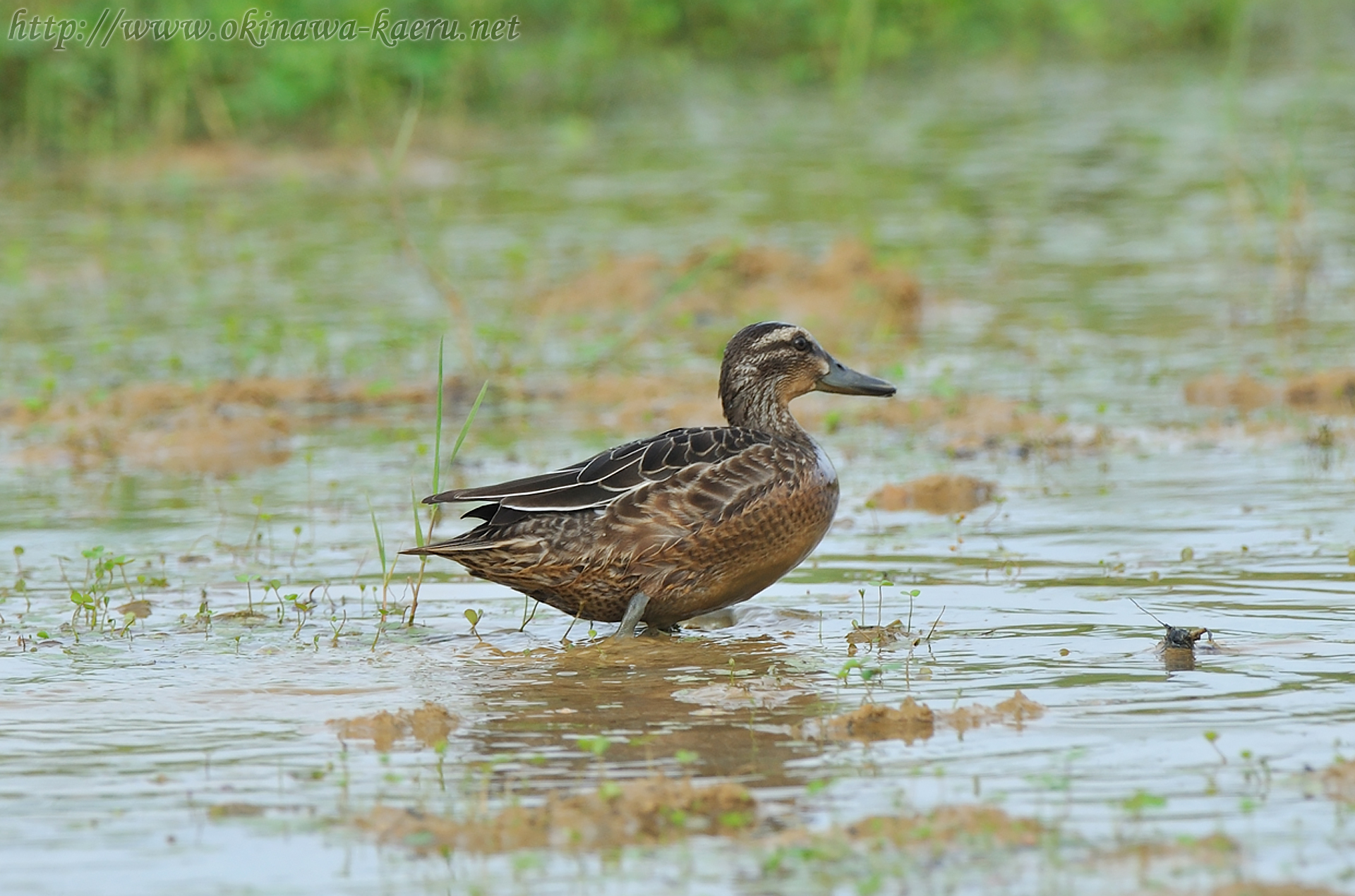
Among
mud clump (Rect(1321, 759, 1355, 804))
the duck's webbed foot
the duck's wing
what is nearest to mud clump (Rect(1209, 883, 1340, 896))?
mud clump (Rect(1321, 759, 1355, 804))

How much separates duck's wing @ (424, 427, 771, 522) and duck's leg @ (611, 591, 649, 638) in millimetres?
342

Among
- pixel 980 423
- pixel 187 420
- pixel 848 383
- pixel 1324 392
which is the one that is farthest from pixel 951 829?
pixel 187 420

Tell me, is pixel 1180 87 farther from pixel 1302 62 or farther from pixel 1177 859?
pixel 1177 859

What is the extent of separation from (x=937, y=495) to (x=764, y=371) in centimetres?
139

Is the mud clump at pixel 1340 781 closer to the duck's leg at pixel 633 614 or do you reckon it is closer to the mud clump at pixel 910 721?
the mud clump at pixel 910 721

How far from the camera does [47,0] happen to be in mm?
19484

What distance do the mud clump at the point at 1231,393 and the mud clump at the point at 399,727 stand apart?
19.0ft

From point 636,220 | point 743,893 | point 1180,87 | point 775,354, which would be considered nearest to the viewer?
point 743,893

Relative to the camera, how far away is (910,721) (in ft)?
17.0

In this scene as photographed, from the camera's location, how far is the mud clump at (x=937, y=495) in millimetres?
8305

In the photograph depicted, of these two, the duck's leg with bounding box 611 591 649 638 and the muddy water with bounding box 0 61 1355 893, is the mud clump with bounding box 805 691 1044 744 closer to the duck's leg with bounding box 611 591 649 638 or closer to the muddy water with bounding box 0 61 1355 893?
the muddy water with bounding box 0 61 1355 893

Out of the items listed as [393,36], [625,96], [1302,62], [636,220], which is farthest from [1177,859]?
[1302,62]

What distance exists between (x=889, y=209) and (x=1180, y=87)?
7.54 m

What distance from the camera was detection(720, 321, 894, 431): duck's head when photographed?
728 cm
